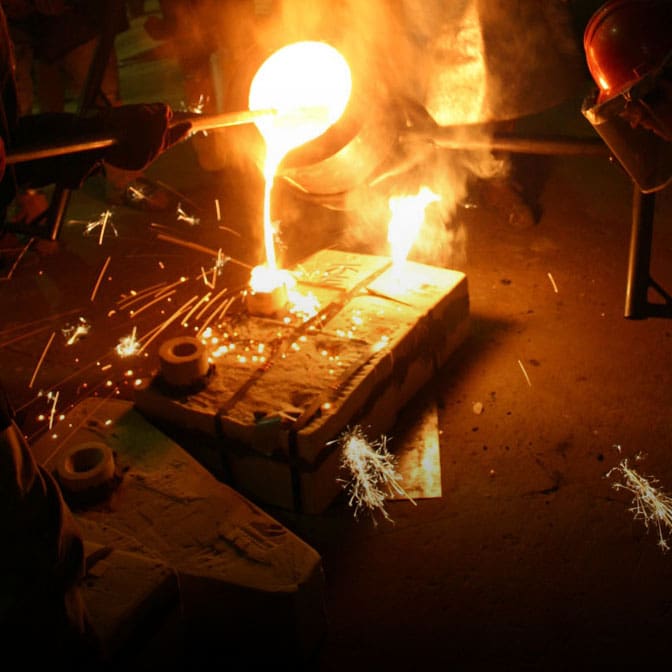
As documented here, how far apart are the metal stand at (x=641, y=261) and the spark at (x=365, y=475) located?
1.43 m

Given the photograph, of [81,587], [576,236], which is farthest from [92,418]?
[576,236]

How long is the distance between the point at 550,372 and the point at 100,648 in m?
2.62

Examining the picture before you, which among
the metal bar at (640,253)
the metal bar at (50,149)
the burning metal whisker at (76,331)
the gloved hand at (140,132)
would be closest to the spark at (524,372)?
the metal bar at (640,253)

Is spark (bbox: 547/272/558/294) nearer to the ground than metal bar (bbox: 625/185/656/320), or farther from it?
nearer to the ground

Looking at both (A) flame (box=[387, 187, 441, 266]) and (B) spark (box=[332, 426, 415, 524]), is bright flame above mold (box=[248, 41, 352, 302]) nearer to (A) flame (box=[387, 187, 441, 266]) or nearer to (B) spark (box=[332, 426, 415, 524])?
(A) flame (box=[387, 187, 441, 266])

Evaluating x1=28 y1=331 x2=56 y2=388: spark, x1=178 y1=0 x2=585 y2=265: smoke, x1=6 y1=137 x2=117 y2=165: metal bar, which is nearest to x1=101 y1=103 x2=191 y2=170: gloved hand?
x1=6 y1=137 x2=117 y2=165: metal bar

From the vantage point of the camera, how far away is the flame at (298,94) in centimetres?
382

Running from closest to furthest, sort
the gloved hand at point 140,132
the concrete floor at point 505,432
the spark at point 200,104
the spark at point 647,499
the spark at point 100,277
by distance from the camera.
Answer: the concrete floor at point 505,432 → the spark at point 647,499 → the gloved hand at point 140,132 → the spark at point 100,277 → the spark at point 200,104

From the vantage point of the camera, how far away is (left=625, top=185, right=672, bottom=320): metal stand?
312 cm

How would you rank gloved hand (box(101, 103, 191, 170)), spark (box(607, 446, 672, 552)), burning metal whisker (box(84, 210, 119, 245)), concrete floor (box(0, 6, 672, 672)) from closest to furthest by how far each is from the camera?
concrete floor (box(0, 6, 672, 672)), spark (box(607, 446, 672, 552)), gloved hand (box(101, 103, 191, 170)), burning metal whisker (box(84, 210, 119, 245))

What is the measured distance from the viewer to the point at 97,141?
2.76 m

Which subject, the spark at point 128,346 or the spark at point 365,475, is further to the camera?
the spark at point 128,346

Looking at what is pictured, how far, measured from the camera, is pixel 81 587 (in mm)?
1854

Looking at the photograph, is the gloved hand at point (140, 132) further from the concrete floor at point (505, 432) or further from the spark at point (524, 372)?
the spark at point (524, 372)
